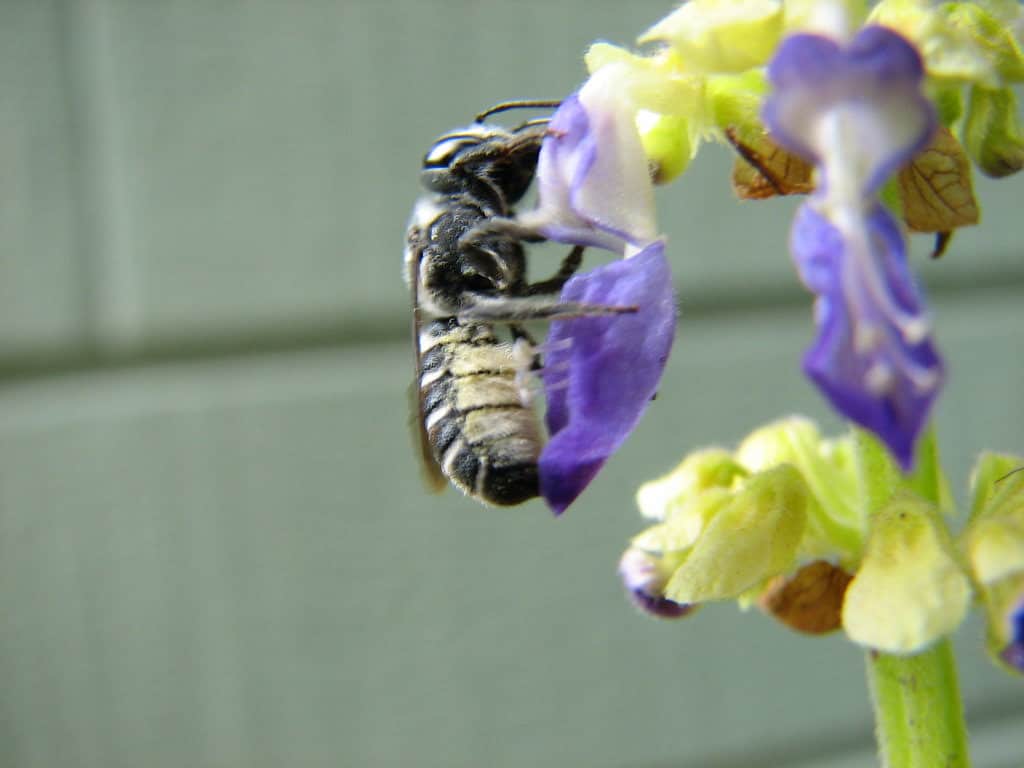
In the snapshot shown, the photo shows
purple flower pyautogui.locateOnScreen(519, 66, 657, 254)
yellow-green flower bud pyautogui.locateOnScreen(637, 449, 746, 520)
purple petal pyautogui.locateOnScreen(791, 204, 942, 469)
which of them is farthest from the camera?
yellow-green flower bud pyautogui.locateOnScreen(637, 449, 746, 520)

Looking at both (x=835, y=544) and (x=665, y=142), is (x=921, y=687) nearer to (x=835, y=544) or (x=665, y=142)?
(x=835, y=544)

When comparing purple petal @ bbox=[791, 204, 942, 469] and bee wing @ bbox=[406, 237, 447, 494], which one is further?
bee wing @ bbox=[406, 237, 447, 494]

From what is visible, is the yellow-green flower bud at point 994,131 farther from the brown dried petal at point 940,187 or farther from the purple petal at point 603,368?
the purple petal at point 603,368

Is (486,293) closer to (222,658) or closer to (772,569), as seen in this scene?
(772,569)

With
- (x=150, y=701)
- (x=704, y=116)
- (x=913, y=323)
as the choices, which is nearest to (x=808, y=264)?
(x=913, y=323)

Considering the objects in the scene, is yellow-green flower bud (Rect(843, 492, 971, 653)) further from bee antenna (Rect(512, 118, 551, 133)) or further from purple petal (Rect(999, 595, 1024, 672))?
bee antenna (Rect(512, 118, 551, 133))

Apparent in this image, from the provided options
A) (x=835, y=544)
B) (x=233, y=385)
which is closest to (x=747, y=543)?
(x=835, y=544)

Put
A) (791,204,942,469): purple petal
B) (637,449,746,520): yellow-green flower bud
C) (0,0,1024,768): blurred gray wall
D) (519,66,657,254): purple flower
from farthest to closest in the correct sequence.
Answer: (0,0,1024,768): blurred gray wall, (637,449,746,520): yellow-green flower bud, (519,66,657,254): purple flower, (791,204,942,469): purple petal

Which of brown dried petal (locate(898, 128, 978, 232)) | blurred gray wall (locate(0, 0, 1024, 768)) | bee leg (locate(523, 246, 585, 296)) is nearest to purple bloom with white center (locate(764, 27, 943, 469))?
brown dried petal (locate(898, 128, 978, 232))

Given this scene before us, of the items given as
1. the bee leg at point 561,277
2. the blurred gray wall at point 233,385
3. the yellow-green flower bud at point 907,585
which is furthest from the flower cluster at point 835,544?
the blurred gray wall at point 233,385
